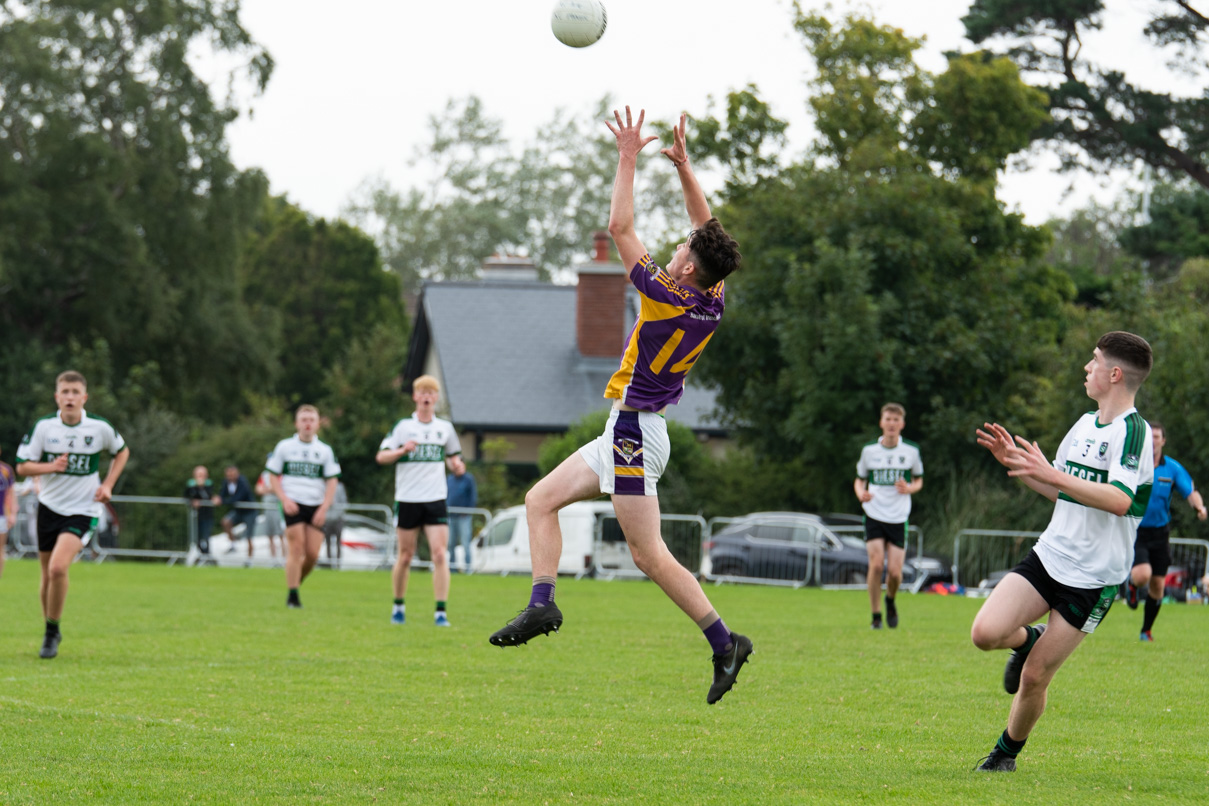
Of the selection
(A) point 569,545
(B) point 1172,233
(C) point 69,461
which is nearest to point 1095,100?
(B) point 1172,233

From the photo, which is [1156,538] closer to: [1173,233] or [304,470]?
[304,470]

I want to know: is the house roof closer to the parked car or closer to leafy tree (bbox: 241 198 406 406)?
the parked car

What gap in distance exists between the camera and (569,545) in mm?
A: 26234

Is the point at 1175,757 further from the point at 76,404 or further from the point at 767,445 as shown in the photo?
the point at 767,445

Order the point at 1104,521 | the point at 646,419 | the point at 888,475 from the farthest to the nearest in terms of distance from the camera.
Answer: the point at 888,475 < the point at 646,419 < the point at 1104,521

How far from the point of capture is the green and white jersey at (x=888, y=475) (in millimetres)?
14305

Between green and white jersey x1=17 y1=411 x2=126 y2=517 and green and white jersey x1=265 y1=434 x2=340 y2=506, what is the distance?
4.26 m

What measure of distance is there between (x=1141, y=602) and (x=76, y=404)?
1680 cm

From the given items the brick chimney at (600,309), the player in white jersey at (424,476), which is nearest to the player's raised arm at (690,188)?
the player in white jersey at (424,476)

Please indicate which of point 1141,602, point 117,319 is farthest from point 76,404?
point 117,319

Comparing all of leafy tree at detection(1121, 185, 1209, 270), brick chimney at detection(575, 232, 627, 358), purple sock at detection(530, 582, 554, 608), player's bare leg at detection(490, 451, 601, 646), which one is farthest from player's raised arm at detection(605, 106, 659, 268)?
leafy tree at detection(1121, 185, 1209, 270)

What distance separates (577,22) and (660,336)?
1922mm

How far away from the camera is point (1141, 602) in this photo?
21.2 metres

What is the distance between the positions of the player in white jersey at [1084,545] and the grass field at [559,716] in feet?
2.06
